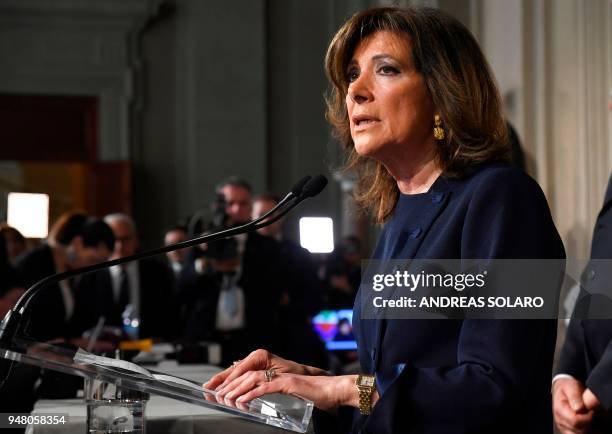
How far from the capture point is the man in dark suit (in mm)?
2174

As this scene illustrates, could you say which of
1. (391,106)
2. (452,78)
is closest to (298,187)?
(391,106)

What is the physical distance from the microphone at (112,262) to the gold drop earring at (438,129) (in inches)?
9.0

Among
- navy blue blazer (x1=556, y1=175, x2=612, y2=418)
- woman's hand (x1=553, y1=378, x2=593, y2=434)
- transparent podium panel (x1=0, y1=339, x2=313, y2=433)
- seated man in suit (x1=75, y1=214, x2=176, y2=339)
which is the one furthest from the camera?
seated man in suit (x1=75, y1=214, x2=176, y2=339)

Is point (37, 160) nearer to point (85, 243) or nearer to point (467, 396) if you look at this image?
point (85, 243)

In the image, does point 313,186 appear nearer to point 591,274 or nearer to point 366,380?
point 366,380

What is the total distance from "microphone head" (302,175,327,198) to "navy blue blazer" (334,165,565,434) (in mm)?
251

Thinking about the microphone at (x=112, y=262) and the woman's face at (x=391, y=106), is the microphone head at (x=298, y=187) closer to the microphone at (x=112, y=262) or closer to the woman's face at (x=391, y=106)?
the microphone at (x=112, y=262)

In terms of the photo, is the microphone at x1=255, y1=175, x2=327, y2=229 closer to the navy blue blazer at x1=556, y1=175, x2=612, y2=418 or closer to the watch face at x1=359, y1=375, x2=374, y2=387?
the watch face at x1=359, y1=375, x2=374, y2=387

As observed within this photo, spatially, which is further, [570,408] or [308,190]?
[570,408]

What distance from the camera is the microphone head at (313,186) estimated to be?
6.20 ft

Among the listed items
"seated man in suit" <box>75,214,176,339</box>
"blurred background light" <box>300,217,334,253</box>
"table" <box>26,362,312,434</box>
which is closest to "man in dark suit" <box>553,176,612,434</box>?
"table" <box>26,362,312,434</box>

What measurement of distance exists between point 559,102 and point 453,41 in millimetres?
2882

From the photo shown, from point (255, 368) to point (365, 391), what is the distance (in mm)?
221

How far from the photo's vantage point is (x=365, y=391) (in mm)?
1614
